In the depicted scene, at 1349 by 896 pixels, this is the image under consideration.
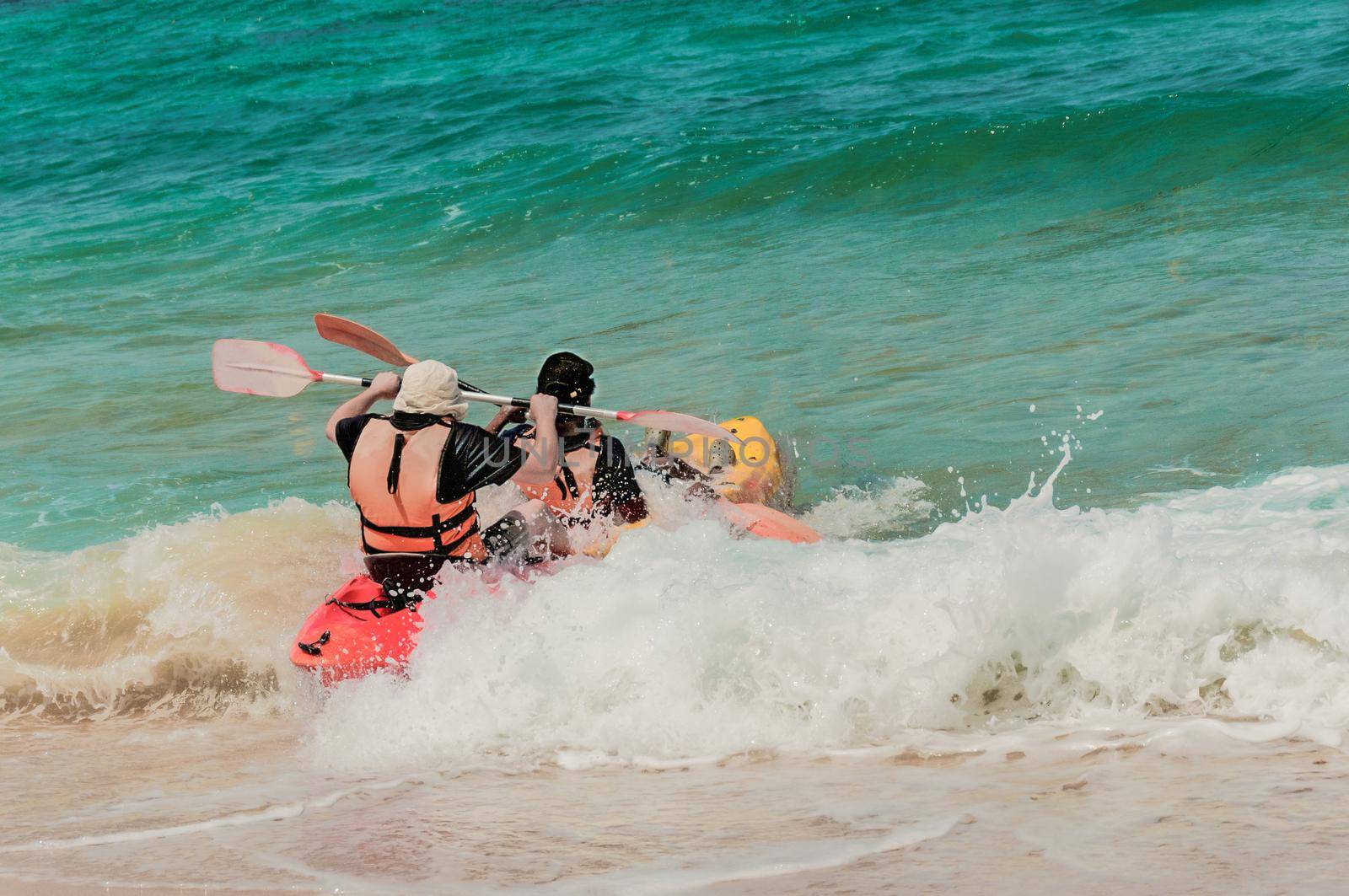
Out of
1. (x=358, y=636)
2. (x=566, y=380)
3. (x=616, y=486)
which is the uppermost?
(x=566, y=380)

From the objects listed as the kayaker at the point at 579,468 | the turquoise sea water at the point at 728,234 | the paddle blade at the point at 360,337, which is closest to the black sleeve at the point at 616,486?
the kayaker at the point at 579,468

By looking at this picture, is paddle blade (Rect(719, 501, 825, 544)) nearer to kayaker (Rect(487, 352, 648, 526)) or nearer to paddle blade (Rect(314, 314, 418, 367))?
kayaker (Rect(487, 352, 648, 526))

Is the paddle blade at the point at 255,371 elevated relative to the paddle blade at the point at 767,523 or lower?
elevated

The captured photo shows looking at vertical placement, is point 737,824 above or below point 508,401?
below

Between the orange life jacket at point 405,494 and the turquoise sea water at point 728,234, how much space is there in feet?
9.85

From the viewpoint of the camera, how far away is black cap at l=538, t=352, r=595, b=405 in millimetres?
5312

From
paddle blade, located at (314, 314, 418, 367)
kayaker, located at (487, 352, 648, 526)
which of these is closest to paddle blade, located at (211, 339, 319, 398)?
paddle blade, located at (314, 314, 418, 367)

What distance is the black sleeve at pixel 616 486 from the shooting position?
5.31 meters

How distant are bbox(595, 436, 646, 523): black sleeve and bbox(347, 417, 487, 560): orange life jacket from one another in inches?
27.6

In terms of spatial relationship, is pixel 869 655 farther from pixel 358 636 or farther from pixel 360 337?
pixel 360 337

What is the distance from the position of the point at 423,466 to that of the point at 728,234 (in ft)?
29.7

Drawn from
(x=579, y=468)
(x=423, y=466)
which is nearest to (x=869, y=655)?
(x=579, y=468)

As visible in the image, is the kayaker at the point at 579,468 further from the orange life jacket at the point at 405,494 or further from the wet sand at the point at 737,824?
the wet sand at the point at 737,824

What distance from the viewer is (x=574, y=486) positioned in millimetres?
5293
